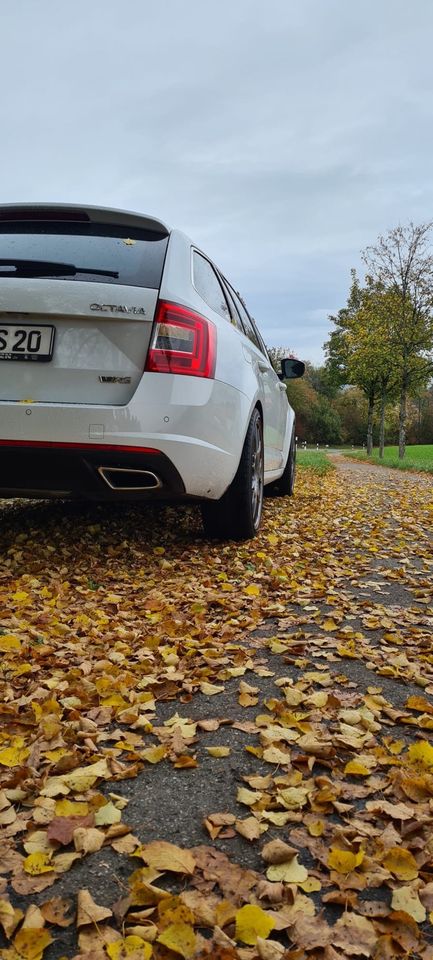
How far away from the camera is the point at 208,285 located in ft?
13.5

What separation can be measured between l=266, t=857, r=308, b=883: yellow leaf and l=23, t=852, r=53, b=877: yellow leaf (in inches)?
18.4

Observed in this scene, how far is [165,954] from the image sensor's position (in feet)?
3.89

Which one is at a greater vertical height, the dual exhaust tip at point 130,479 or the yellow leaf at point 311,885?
the dual exhaust tip at point 130,479

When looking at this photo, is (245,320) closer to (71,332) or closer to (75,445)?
(71,332)

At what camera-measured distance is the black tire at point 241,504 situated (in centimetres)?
420

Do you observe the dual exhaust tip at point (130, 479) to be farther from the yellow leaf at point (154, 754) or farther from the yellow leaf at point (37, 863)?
the yellow leaf at point (37, 863)

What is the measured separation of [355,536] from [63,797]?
158 inches

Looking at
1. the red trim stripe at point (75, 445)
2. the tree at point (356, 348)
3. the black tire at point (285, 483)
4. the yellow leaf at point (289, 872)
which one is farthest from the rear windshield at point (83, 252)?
the tree at point (356, 348)

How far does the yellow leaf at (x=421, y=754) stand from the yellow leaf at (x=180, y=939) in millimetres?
848

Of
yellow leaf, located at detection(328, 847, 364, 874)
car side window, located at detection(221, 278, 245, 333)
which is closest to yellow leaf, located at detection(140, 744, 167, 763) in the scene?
yellow leaf, located at detection(328, 847, 364, 874)

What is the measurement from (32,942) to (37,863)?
214 mm

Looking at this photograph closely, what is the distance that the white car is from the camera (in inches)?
130

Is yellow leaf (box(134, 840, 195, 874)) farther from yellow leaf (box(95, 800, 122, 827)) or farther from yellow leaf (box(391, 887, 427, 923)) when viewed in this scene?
yellow leaf (box(391, 887, 427, 923))

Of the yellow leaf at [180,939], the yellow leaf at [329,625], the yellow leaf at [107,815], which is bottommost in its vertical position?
the yellow leaf at [107,815]
